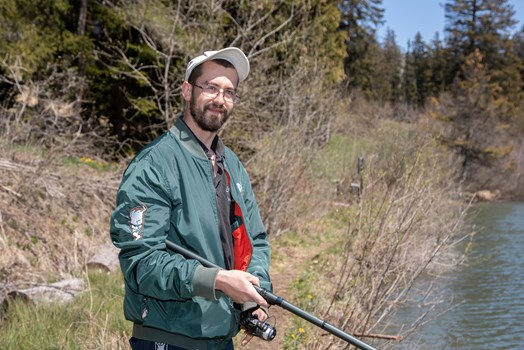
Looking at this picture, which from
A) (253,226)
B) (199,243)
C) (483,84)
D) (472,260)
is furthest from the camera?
(483,84)

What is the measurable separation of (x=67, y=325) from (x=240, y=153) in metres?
6.30

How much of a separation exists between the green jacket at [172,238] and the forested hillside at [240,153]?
2375mm

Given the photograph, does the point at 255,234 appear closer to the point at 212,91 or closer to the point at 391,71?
the point at 212,91

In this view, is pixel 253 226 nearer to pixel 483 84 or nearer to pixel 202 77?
pixel 202 77

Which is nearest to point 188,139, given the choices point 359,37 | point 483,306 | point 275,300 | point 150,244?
point 150,244

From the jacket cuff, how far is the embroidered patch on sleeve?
0.83ft

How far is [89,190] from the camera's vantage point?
28.9ft

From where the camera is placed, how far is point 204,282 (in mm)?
2188

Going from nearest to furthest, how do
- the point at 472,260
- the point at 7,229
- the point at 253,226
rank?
the point at 253,226 → the point at 7,229 → the point at 472,260

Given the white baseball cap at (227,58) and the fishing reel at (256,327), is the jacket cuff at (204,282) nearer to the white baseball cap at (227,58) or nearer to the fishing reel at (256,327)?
the fishing reel at (256,327)

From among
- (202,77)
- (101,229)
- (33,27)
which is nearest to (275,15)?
(33,27)

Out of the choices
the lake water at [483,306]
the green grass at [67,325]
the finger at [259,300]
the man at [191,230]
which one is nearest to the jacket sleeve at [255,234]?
the man at [191,230]

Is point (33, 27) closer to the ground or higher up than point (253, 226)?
higher up

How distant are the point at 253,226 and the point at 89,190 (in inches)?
256
